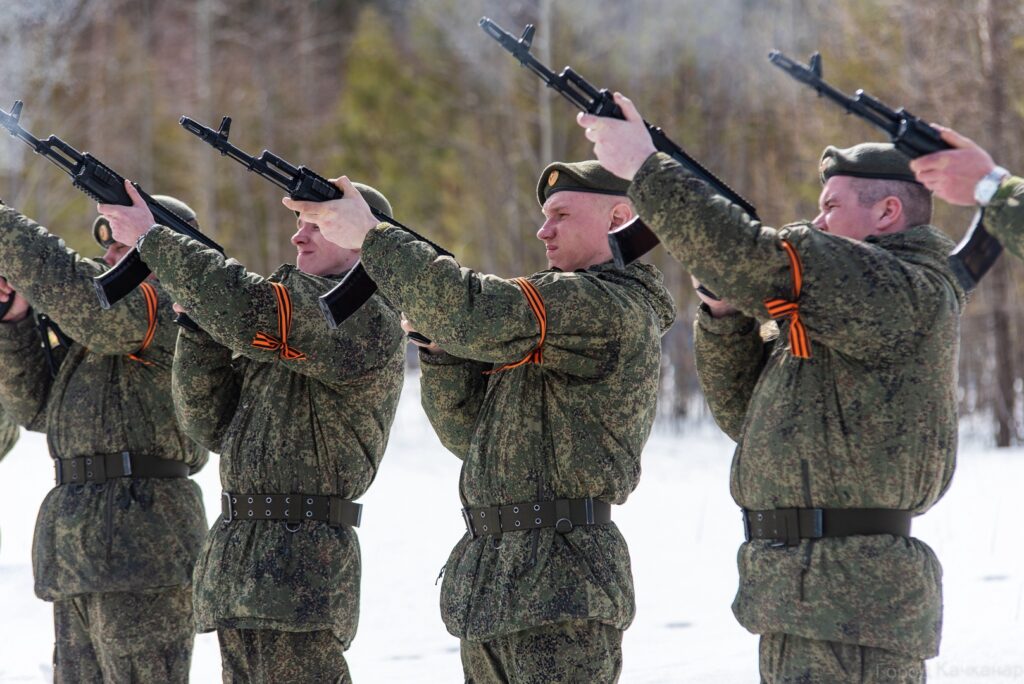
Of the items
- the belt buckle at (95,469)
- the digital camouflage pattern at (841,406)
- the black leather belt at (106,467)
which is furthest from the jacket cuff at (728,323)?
the belt buckle at (95,469)

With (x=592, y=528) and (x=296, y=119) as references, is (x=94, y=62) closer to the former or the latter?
(x=296, y=119)

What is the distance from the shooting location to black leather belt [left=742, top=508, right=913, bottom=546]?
3455mm

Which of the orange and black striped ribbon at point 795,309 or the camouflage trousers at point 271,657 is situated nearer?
the orange and black striped ribbon at point 795,309

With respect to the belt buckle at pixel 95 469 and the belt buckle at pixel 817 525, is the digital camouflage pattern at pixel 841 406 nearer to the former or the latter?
the belt buckle at pixel 817 525

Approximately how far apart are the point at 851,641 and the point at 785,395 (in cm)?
67

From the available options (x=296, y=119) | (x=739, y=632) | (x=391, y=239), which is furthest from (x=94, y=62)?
(x=391, y=239)

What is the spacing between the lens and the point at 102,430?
5238 mm

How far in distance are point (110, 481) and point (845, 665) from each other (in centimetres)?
308

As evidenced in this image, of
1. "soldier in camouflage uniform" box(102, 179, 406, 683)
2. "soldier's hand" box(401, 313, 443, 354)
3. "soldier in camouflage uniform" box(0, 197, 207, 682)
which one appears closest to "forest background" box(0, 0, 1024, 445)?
"soldier in camouflage uniform" box(0, 197, 207, 682)

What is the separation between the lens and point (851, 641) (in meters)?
3.37

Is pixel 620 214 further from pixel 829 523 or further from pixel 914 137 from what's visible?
pixel 829 523

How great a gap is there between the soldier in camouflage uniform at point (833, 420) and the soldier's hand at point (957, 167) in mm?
234

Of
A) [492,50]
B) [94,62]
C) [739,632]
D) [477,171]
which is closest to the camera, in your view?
[739,632]

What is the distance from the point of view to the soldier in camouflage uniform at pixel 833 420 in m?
3.31
